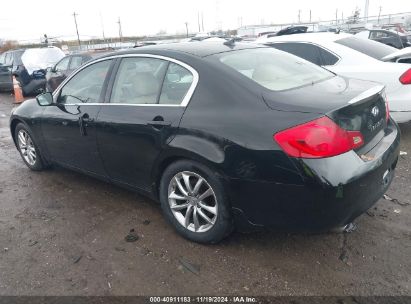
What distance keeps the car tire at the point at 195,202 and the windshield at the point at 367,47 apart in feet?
13.6

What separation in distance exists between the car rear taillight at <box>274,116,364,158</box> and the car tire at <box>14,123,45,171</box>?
367 centimetres

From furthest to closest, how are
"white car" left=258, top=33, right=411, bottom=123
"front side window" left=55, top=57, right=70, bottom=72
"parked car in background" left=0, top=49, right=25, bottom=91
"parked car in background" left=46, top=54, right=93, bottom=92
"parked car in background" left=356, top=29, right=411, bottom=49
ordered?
"parked car in background" left=356, top=29, right=411, bottom=49 < "parked car in background" left=0, top=49, right=25, bottom=91 < "front side window" left=55, top=57, right=70, bottom=72 < "parked car in background" left=46, top=54, right=93, bottom=92 < "white car" left=258, top=33, right=411, bottom=123

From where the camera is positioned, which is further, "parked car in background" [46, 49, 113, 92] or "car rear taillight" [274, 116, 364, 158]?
"parked car in background" [46, 49, 113, 92]

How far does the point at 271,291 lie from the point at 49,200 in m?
2.79

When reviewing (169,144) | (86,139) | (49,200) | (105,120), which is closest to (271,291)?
(169,144)

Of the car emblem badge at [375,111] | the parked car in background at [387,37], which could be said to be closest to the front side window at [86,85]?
the car emblem badge at [375,111]

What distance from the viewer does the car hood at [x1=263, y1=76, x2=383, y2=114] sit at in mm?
2600

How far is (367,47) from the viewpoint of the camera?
20.1 feet

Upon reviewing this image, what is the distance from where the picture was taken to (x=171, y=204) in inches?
Result: 130

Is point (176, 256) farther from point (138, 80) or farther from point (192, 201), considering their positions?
point (138, 80)

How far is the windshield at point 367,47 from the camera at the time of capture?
594cm

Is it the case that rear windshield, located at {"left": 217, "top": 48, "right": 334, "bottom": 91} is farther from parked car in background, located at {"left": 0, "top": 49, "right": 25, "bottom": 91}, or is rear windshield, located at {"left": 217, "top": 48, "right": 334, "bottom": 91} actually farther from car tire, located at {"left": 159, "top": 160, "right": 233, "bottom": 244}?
parked car in background, located at {"left": 0, "top": 49, "right": 25, "bottom": 91}

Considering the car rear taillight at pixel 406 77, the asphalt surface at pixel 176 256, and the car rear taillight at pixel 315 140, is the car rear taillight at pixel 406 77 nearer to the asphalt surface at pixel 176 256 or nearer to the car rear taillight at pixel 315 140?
the asphalt surface at pixel 176 256

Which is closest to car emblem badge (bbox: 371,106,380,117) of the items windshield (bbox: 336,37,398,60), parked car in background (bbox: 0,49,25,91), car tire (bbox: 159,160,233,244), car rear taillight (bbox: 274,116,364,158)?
car rear taillight (bbox: 274,116,364,158)
